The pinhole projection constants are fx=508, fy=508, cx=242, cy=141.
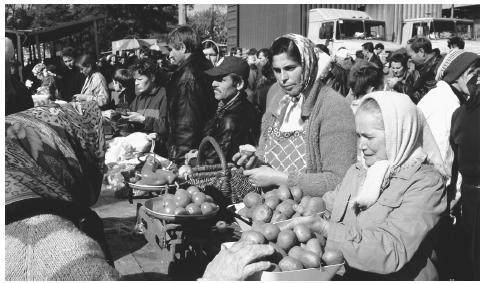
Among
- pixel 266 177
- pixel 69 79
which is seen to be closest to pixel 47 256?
pixel 266 177

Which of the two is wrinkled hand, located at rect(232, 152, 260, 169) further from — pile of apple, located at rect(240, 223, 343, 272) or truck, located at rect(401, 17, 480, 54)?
truck, located at rect(401, 17, 480, 54)

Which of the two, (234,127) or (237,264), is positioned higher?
(234,127)

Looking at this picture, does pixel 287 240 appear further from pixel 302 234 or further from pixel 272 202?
pixel 272 202

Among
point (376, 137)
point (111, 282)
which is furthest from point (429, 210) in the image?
point (111, 282)

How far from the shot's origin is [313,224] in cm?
222

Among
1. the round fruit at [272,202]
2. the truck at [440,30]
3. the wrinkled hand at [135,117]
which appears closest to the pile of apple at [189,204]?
the round fruit at [272,202]

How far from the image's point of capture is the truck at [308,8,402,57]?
54.7 feet

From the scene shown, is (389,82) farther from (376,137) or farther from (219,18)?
(219,18)

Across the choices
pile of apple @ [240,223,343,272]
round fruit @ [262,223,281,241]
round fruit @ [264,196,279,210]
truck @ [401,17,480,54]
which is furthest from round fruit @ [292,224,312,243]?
truck @ [401,17,480,54]

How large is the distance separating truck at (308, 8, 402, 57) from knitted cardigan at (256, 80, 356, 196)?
45.0ft

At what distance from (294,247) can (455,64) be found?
2.80 meters

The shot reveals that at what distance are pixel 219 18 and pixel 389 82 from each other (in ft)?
278

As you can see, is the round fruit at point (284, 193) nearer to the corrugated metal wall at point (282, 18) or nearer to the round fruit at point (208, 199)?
the round fruit at point (208, 199)

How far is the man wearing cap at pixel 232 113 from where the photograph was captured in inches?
146
